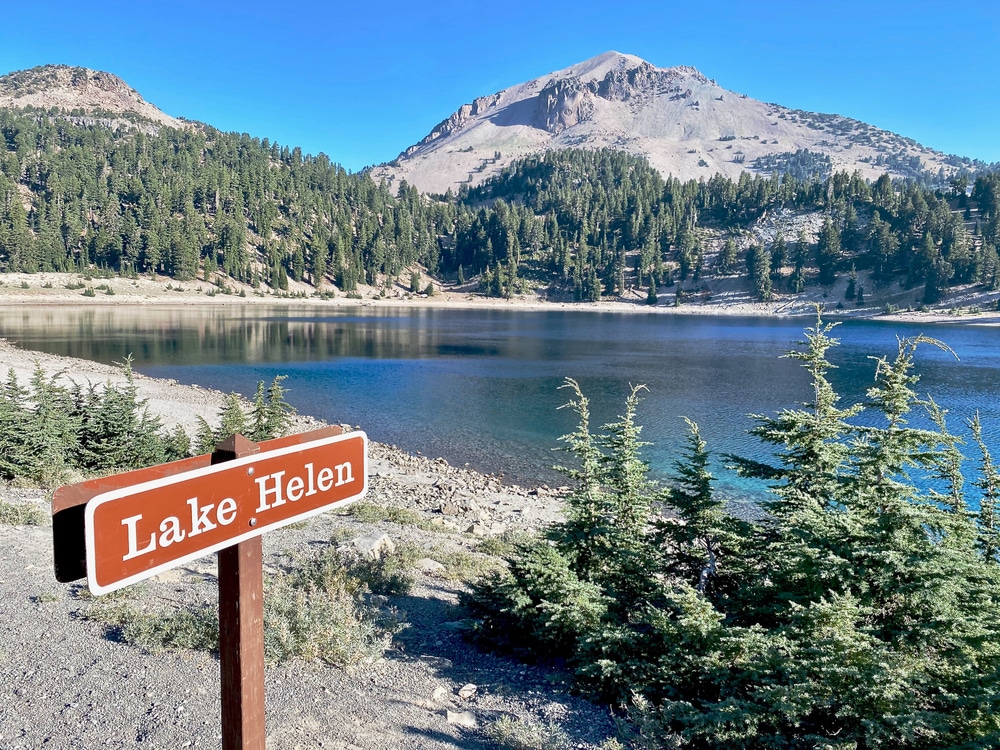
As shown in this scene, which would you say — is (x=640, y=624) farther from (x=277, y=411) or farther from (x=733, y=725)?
(x=277, y=411)

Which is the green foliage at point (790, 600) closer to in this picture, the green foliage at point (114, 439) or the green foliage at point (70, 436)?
the green foliage at point (70, 436)

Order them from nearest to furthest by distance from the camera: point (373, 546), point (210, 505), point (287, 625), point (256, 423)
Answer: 1. point (210, 505)
2. point (287, 625)
3. point (373, 546)
4. point (256, 423)

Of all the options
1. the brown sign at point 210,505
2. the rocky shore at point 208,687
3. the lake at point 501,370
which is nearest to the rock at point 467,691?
the rocky shore at point 208,687

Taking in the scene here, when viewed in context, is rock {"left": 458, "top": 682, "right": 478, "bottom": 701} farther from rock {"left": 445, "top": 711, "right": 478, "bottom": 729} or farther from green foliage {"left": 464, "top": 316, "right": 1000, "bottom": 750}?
green foliage {"left": 464, "top": 316, "right": 1000, "bottom": 750}

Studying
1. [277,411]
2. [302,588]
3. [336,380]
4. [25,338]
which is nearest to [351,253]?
[25,338]

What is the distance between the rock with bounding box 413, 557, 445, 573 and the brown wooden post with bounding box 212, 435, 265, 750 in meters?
8.96

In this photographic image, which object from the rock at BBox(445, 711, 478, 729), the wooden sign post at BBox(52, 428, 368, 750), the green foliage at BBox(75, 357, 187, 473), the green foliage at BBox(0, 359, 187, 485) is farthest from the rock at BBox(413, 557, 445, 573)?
the green foliage at BBox(75, 357, 187, 473)

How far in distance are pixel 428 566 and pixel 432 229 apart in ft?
622

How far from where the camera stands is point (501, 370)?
52.3 metres

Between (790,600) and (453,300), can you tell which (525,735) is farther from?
(453,300)

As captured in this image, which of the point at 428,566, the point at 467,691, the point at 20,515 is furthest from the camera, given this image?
the point at 428,566

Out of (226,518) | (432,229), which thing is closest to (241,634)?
(226,518)

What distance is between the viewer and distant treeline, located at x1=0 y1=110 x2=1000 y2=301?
429 ft

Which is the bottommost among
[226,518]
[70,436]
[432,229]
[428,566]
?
[428,566]
